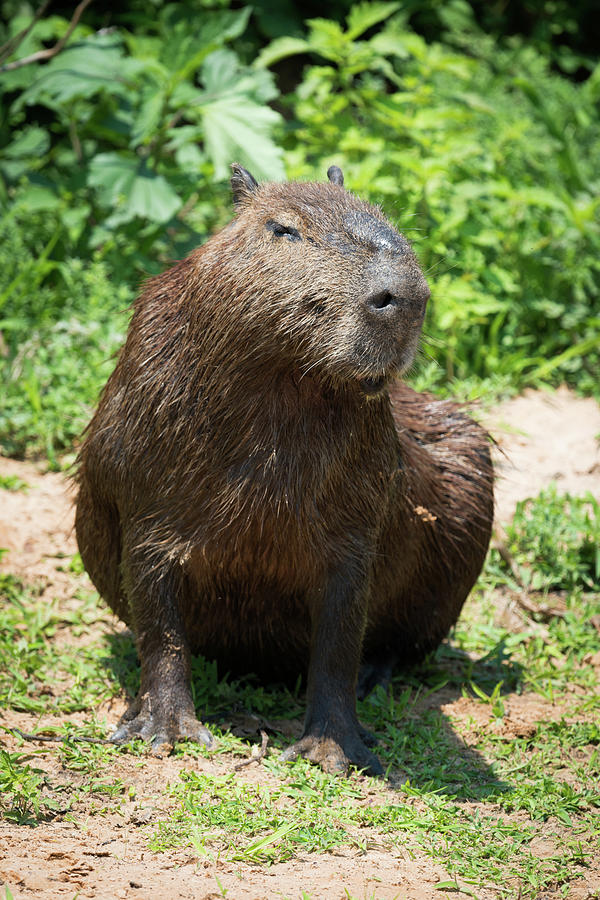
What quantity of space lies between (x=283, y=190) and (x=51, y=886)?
6.98 ft

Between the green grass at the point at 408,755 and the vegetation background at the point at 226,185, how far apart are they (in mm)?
1455

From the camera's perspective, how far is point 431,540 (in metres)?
4.34

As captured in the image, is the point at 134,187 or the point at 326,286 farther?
the point at 134,187

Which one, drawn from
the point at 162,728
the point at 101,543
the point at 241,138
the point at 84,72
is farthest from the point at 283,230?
the point at 84,72

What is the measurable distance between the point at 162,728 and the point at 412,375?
1.37 m

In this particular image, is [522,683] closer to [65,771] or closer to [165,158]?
[65,771]

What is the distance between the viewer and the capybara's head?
3.19 metres

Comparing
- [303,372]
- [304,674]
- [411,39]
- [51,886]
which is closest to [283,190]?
[303,372]

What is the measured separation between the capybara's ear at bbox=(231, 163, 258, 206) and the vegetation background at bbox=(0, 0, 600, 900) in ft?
2.31

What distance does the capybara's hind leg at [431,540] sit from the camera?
423cm

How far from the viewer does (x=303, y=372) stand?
3.38 metres

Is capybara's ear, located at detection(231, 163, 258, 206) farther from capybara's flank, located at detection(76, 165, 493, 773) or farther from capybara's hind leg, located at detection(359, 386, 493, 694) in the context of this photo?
capybara's hind leg, located at detection(359, 386, 493, 694)

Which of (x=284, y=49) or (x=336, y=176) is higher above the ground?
(x=284, y=49)

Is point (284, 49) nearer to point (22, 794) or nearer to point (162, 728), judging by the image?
point (162, 728)
